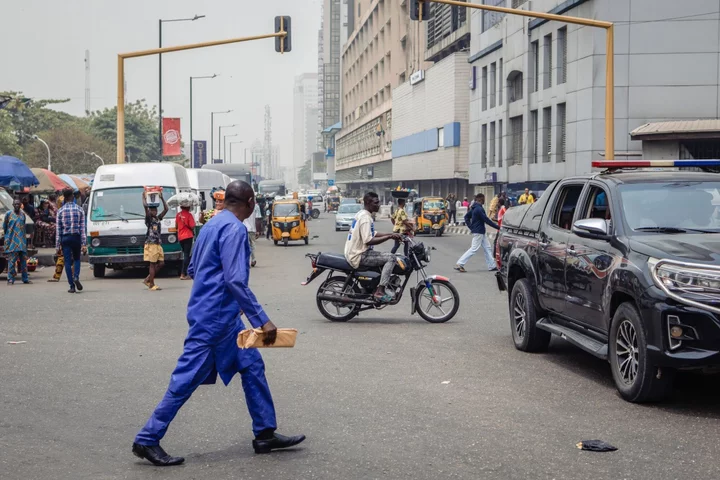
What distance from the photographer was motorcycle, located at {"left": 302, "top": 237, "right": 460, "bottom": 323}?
44.0 feet

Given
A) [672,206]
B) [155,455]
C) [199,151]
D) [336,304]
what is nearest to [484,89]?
[199,151]

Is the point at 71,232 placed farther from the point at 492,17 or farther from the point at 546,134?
the point at 492,17

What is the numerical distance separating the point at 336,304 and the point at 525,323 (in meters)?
3.56

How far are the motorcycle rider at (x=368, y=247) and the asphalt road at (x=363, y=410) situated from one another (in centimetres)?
53

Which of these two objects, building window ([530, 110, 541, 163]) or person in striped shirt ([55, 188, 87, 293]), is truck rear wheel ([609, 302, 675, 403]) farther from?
building window ([530, 110, 541, 163])

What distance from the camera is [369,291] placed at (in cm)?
1351

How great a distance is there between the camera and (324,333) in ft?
40.4

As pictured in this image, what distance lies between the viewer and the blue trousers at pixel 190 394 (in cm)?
604

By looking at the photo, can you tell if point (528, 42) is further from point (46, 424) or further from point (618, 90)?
point (46, 424)

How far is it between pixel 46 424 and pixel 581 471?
12.2 ft

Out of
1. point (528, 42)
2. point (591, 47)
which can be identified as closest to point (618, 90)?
point (591, 47)

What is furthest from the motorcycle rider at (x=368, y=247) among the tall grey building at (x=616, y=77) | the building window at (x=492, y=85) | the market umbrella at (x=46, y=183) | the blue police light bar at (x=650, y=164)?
the building window at (x=492, y=85)

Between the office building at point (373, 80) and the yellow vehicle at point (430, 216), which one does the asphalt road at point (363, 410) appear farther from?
the office building at point (373, 80)

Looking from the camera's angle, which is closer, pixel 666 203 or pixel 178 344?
pixel 666 203
